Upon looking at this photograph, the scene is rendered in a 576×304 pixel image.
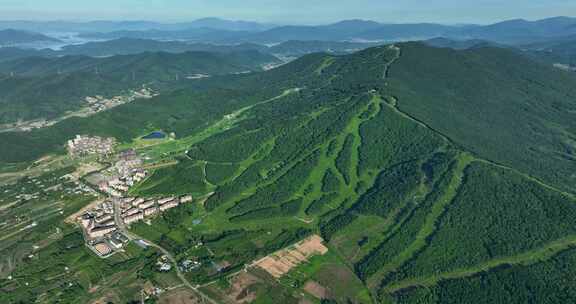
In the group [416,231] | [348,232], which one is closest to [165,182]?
[348,232]

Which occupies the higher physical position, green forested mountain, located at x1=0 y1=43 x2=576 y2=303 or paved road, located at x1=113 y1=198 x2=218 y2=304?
green forested mountain, located at x1=0 y1=43 x2=576 y2=303

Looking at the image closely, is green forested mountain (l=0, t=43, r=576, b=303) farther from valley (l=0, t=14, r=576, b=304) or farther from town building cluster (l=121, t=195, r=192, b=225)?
town building cluster (l=121, t=195, r=192, b=225)

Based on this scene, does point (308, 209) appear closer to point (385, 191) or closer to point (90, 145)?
point (385, 191)

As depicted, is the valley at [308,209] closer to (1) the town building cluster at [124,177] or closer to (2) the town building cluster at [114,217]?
(2) the town building cluster at [114,217]

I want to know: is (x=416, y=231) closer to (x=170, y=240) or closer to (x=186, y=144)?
(x=170, y=240)

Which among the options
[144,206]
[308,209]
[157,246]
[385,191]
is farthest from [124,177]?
[385,191]

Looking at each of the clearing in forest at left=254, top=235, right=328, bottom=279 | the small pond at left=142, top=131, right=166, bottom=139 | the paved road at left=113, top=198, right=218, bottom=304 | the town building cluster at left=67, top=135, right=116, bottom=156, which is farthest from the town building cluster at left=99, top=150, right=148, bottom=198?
the clearing in forest at left=254, top=235, right=328, bottom=279

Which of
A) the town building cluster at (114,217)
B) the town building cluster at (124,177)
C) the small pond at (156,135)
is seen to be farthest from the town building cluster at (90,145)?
the town building cluster at (114,217)
